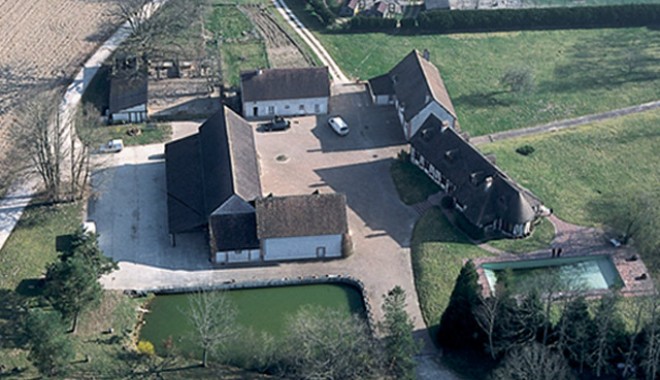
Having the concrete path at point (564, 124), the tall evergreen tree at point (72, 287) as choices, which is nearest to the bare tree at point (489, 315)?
the tall evergreen tree at point (72, 287)

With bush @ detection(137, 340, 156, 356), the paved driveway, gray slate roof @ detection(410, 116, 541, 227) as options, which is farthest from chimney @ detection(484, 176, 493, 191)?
bush @ detection(137, 340, 156, 356)

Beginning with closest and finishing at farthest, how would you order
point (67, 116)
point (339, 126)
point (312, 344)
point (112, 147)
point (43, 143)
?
point (312, 344)
point (43, 143)
point (112, 147)
point (67, 116)
point (339, 126)

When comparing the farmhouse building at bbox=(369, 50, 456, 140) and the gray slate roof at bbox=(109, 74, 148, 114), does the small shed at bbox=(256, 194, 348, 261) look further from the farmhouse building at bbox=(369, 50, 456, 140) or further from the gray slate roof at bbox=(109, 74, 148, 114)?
the gray slate roof at bbox=(109, 74, 148, 114)

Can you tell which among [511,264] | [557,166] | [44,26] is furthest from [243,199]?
[44,26]

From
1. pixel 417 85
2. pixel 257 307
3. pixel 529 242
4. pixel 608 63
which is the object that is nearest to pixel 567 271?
pixel 529 242

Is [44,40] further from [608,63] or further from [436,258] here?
[608,63]

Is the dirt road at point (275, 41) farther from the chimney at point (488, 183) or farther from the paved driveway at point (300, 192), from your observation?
the chimney at point (488, 183)

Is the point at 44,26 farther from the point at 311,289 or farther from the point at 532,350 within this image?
the point at 532,350
